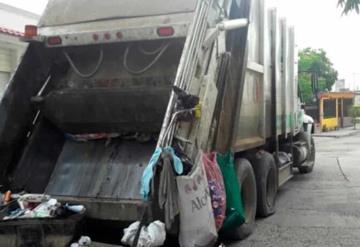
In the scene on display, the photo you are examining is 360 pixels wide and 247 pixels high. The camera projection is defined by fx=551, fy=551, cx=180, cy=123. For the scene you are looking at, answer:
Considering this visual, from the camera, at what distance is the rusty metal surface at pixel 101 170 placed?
198 inches

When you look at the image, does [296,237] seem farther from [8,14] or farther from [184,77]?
[8,14]

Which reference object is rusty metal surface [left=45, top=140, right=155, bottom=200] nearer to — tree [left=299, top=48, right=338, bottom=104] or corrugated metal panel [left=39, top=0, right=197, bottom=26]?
corrugated metal panel [left=39, top=0, right=197, bottom=26]

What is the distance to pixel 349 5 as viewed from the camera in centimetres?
450

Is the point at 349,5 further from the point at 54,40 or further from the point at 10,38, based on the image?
the point at 10,38

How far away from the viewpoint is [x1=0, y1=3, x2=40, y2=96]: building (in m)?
11.1

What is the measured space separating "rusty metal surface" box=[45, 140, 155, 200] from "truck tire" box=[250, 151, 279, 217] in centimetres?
202

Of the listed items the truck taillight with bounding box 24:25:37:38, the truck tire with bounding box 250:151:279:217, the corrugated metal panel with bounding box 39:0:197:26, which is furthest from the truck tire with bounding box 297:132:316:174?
the truck taillight with bounding box 24:25:37:38

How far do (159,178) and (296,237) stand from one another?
295cm

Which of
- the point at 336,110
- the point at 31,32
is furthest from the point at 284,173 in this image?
the point at 336,110

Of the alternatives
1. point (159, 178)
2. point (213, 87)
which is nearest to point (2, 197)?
point (159, 178)

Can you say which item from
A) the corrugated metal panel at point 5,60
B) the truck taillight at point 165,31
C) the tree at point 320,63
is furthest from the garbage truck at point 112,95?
the tree at point 320,63

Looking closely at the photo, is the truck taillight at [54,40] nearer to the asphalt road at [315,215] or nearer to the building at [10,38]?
the asphalt road at [315,215]

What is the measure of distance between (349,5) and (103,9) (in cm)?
230

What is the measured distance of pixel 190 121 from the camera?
4508mm
